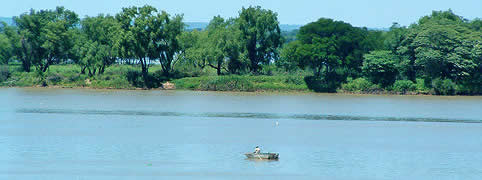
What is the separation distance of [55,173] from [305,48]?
44.1 meters

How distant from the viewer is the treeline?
212 feet

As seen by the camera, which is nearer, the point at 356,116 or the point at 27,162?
the point at 27,162

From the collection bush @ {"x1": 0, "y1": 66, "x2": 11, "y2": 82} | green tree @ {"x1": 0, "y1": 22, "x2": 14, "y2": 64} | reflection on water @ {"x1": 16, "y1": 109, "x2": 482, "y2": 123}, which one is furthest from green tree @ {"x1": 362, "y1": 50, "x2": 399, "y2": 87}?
green tree @ {"x1": 0, "y1": 22, "x2": 14, "y2": 64}

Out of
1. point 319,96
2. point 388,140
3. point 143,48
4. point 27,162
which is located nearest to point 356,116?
point 388,140

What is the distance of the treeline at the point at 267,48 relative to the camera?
6450cm

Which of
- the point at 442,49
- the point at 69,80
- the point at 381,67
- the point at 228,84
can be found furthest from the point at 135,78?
the point at 442,49

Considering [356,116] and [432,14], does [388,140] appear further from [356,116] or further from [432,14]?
[432,14]

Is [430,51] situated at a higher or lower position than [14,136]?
higher

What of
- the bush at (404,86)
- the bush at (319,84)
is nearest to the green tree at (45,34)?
the bush at (319,84)

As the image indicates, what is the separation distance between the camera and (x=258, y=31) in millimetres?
70375

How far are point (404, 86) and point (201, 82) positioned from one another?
19245 millimetres

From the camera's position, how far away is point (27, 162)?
25.4 metres

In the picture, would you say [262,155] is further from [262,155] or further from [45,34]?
[45,34]

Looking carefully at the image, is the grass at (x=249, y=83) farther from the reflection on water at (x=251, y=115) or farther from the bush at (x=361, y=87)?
the reflection on water at (x=251, y=115)
